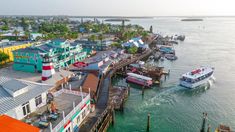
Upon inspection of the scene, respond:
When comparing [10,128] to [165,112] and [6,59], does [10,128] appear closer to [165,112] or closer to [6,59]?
[165,112]

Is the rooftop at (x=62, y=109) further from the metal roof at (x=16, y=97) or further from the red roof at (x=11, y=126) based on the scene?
the red roof at (x=11, y=126)

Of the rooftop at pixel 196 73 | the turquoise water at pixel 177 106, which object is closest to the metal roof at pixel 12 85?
the turquoise water at pixel 177 106

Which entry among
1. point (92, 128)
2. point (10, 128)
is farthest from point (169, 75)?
point (10, 128)

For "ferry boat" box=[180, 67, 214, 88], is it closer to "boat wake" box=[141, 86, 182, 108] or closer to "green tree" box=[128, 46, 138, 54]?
"boat wake" box=[141, 86, 182, 108]

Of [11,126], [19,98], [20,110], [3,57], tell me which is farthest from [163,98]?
[3,57]

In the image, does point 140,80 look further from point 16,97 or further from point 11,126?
point 11,126

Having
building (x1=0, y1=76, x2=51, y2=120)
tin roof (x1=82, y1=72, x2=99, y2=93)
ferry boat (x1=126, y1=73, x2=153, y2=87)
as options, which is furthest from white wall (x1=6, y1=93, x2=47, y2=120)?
ferry boat (x1=126, y1=73, x2=153, y2=87)

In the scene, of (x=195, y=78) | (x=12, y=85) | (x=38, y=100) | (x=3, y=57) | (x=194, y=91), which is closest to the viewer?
→ (x=12, y=85)
